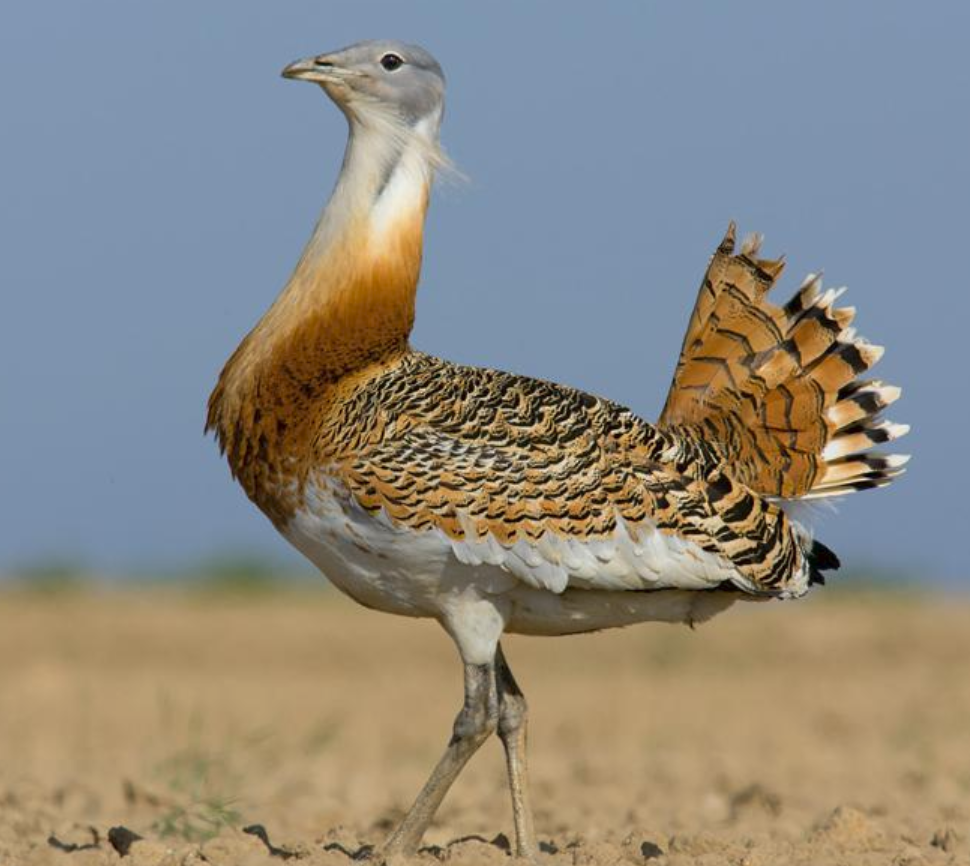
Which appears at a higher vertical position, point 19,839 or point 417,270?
point 417,270

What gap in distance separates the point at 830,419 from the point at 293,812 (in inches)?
86.8

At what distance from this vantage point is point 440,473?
5023 mm

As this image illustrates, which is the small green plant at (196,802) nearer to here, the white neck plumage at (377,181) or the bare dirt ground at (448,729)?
the bare dirt ground at (448,729)

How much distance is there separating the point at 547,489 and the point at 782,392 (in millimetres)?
1101

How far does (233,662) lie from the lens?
43.8 ft

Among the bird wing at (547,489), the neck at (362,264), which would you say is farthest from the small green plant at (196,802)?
the neck at (362,264)

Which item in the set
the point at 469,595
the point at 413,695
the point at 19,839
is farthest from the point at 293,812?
the point at 413,695

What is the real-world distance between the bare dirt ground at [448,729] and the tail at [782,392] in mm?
994

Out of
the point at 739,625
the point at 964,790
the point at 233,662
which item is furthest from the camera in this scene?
the point at 739,625

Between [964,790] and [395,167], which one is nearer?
[395,167]

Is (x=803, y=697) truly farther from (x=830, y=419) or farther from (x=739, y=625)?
(x=830, y=419)

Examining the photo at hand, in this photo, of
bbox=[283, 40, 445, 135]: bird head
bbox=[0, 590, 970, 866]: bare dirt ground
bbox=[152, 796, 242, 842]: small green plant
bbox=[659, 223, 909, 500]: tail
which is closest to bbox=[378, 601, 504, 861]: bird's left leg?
bbox=[0, 590, 970, 866]: bare dirt ground

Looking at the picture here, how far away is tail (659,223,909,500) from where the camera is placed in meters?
5.85

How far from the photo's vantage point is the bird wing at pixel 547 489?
16.4ft
